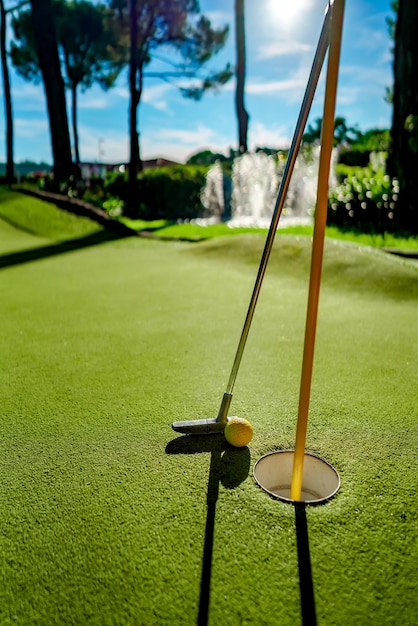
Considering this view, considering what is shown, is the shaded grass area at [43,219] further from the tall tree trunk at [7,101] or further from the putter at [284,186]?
the tall tree trunk at [7,101]

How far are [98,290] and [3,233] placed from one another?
13.3ft

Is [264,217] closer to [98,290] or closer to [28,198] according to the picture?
[28,198]

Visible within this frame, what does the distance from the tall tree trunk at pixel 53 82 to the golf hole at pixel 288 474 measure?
11904mm

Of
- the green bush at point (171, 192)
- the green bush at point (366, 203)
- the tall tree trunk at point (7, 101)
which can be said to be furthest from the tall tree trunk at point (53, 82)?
the green bush at point (366, 203)

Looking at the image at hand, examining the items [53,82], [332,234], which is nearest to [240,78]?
[53,82]

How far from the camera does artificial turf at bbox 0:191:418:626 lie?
975mm

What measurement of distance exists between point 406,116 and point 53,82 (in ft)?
29.0

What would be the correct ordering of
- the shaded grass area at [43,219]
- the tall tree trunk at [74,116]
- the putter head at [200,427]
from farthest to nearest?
the tall tree trunk at [74,116] → the shaded grass area at [43,219] → the putter head at [200,427]

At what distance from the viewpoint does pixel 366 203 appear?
6.91 metres

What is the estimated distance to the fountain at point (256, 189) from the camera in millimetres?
10930

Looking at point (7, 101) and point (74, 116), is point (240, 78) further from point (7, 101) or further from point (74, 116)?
point (74, 116)

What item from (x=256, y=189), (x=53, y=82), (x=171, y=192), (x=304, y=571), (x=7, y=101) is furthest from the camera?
(x=7, y=101)

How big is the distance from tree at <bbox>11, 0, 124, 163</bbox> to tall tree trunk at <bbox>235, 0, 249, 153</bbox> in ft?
29.9

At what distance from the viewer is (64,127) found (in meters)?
12.3
